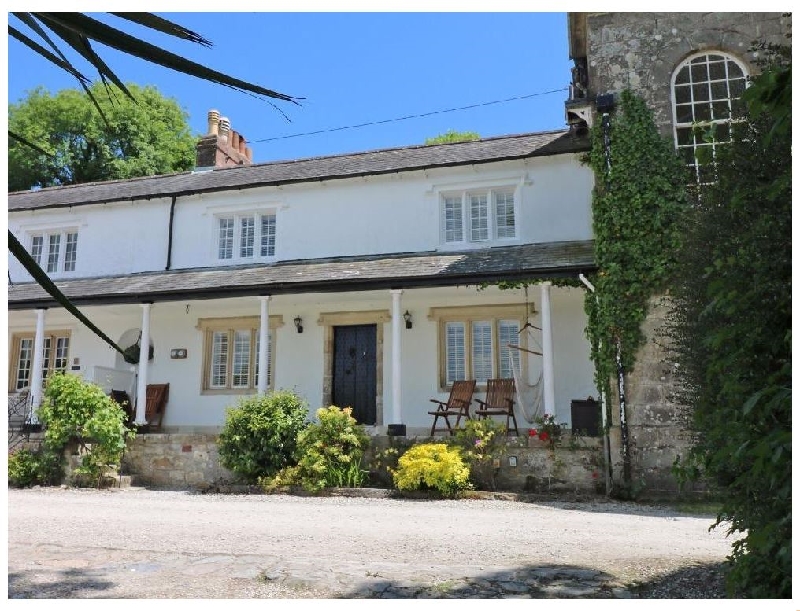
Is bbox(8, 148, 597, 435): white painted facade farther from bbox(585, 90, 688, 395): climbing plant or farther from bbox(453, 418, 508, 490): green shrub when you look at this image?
bbox(585, 90, 688, 395): climbing plant

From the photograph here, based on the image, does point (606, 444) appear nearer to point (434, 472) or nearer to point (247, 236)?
point (434, 472)

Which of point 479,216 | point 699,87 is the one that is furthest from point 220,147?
point 699,87

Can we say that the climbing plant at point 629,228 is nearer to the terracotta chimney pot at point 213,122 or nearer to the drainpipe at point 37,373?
the drainpipe at point 37,373

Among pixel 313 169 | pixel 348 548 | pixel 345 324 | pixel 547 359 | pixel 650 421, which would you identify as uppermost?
pixel 313 169

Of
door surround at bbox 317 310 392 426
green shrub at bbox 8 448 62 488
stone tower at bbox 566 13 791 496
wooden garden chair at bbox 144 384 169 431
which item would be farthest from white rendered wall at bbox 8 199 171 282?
Answer: stone tower at bbox 566 13 791 496

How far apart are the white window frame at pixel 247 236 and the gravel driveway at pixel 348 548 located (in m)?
6.90

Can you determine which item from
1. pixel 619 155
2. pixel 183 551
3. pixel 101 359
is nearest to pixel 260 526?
pixel 183 551

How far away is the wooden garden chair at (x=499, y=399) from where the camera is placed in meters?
12.8

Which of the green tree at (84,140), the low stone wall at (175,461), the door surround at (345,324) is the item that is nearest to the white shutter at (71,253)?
the low stone wall at (175,461)

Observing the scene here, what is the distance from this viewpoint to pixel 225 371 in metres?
15.7

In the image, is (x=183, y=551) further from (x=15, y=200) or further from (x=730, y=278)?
(x=15, y=200)

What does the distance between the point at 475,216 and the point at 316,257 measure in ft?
11.1

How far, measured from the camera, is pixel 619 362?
11023 mm
